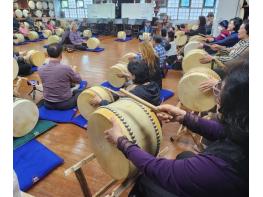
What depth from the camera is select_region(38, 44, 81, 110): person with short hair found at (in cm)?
257

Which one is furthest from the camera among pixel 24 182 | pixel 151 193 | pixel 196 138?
pixel 196 138

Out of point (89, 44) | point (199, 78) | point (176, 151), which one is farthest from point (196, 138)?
point (89, 44)

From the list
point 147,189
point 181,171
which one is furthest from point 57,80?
point 181,171

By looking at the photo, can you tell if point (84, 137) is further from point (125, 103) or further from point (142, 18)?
point (142, 18)

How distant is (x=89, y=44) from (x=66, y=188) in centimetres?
548

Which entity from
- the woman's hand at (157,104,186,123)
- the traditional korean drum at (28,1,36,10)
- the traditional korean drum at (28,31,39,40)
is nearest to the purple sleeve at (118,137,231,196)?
the woman's hand at (157,104,186,123)

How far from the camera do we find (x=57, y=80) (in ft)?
8.55

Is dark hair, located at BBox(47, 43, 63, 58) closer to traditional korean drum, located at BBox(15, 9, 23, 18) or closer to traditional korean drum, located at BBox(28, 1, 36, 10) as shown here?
traditional korean drum, located at BBox(15, 9, 23, 18)

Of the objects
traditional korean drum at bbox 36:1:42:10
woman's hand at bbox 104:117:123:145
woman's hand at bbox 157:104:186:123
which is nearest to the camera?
woman's hand at bbox 104:117:123:145

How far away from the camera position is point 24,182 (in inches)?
66.9

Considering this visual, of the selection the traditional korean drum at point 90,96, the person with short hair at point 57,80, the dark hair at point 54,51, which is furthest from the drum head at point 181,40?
the traditional korean drum at point 90,96

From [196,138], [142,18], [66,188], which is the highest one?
[142,18]

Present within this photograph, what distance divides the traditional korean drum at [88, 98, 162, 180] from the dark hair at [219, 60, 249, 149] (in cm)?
54

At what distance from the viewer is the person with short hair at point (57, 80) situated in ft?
8.44
